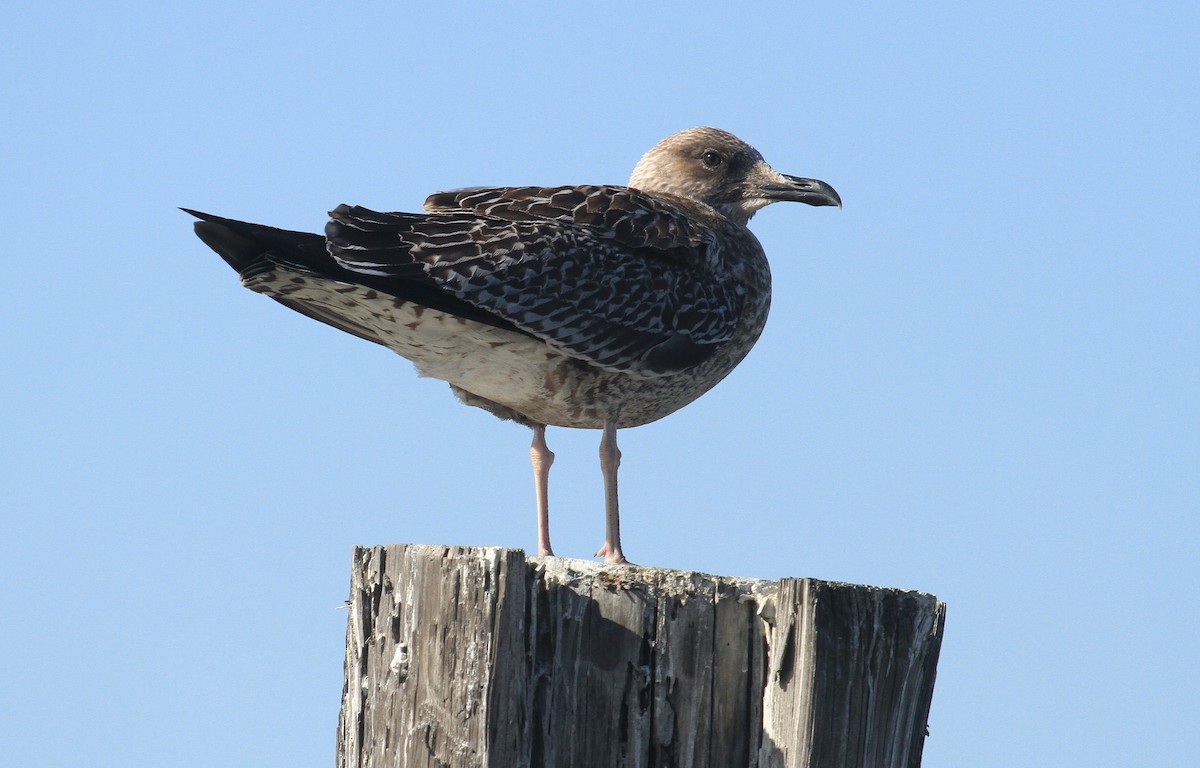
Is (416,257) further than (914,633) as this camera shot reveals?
Yes

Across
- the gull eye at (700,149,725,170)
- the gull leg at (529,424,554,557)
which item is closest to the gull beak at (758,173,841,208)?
the gull eye at (700,149,725,170)

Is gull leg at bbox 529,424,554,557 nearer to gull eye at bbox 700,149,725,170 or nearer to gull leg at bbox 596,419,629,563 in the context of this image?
gull leg at bbox 596,419,629,563

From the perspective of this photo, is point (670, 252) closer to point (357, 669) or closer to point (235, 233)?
point (235, 233)

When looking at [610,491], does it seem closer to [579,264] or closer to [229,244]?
[579,264]

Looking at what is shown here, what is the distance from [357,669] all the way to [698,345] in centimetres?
→ 357

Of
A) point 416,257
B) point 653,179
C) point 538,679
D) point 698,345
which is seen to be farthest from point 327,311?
point 538,679

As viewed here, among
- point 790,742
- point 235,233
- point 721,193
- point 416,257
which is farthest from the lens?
point 721,193

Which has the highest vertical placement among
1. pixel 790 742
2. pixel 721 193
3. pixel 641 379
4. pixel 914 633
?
pixel 721 193

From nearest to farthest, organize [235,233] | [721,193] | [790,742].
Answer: [790,742], [235,233], [721,193]

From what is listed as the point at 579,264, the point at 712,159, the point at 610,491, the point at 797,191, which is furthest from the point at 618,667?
the point at 712,159

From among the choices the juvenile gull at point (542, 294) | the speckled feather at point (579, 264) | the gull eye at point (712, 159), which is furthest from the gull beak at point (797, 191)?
the speckled feather at point (579, 264)

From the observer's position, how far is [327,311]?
23.2ft

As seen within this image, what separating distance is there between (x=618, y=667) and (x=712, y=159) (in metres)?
5.32

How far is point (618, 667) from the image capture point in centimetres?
430
